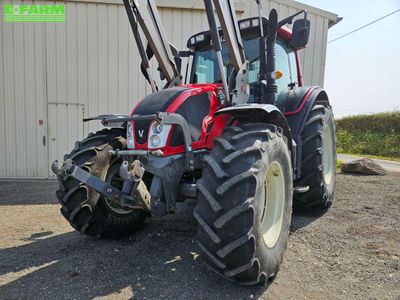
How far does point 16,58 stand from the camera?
652 cm

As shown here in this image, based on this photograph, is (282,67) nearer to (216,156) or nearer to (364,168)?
(216,156)

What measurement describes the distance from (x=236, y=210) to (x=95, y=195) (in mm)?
1559

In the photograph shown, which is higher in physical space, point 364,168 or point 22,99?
point 22,99

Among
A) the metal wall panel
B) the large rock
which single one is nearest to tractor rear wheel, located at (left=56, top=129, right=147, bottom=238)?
the metal wall panel

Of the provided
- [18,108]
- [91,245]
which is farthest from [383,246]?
[18,108]

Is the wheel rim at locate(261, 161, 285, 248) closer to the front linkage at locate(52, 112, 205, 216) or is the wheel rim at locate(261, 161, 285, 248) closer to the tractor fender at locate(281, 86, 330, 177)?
the front linkage at locate(52, 112, 205, 216)

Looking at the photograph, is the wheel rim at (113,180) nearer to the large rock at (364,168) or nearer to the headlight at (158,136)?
the headlight at (158,136)

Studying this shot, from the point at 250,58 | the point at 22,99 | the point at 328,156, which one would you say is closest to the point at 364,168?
the point at 328,156

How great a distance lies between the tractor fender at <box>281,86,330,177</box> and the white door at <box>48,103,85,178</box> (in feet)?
15.9

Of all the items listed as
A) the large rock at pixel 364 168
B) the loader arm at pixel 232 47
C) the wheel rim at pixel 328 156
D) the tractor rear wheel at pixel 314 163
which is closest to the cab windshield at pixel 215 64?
the loader arm at pixel 232 47

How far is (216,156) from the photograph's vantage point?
6.73 ft

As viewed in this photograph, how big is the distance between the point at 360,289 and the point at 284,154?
1142mm

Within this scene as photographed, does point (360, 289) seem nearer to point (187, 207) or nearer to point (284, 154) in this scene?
point (284, 154)

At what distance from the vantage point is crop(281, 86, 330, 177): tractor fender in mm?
3449
